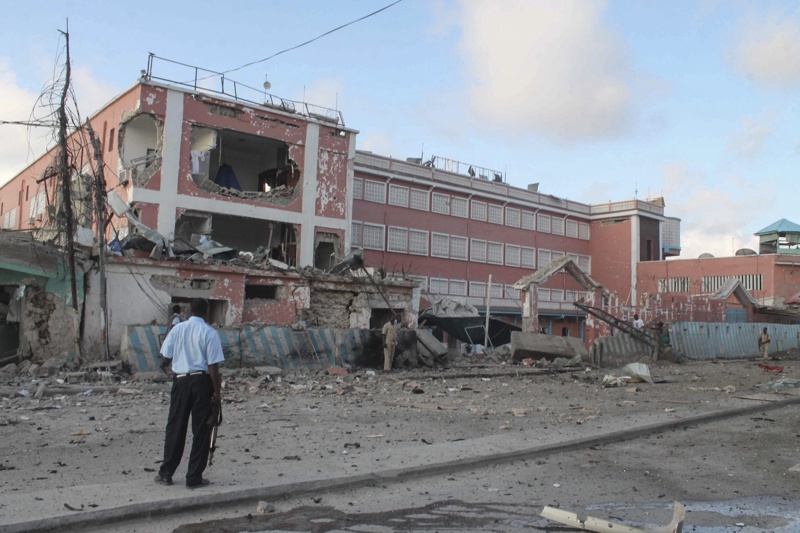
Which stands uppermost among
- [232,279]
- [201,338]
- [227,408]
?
[232,279]

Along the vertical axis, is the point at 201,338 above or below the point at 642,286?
below

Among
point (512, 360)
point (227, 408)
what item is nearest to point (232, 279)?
point (512, 360)

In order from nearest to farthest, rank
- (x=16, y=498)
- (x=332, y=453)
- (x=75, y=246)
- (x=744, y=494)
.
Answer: (x=16, y=498), (x=744, y=494), (x=332, y=453), (x=75, y=246)

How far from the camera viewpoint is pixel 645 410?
1225 centimetres

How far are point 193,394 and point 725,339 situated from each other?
2988cm

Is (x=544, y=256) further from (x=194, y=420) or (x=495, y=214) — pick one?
(x=194, y=420)

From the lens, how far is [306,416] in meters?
10.9

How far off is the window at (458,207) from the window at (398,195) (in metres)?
3.70

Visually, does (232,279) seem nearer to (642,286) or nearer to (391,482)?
(391,482)

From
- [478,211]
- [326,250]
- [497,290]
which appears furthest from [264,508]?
[478,211]

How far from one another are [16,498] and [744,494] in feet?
21.2

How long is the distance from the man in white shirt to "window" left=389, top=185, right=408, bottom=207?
3368 centimetres

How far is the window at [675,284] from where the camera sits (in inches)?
1818

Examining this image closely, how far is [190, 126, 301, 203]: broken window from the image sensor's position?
92.0 ft
